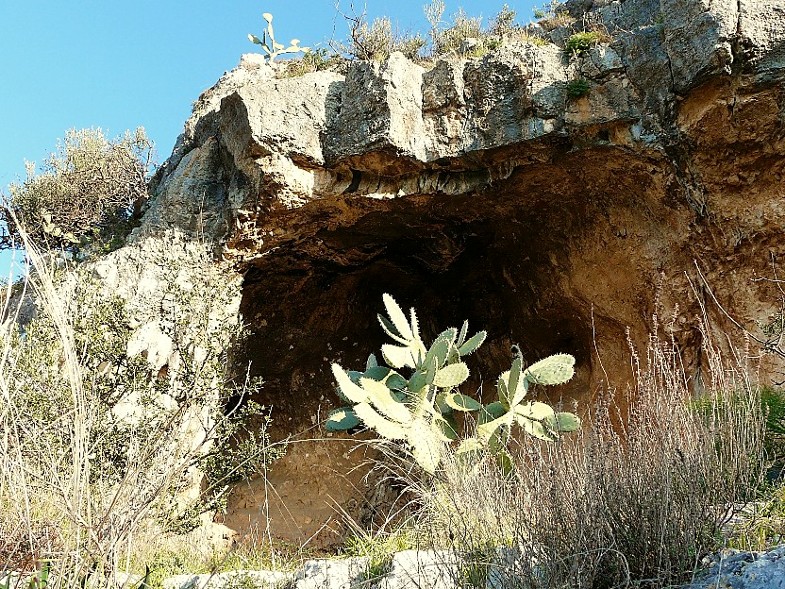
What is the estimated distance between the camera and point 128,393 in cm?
530

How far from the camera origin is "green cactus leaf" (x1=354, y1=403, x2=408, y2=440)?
14.8ft

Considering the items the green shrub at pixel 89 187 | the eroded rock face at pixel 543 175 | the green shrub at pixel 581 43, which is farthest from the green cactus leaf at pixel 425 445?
the green shrub at pixel 89 187

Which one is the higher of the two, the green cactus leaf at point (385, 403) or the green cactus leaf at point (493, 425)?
the green cactus leaf at point (385, 403)

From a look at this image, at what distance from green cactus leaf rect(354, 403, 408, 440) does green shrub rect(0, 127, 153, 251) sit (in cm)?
504

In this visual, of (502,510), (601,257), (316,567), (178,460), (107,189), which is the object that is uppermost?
(107,189)

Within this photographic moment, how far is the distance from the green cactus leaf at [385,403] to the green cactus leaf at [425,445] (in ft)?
0.56

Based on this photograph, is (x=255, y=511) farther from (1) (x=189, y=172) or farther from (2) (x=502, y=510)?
(2) (x=502, y=510)

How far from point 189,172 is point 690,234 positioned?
4.85 m

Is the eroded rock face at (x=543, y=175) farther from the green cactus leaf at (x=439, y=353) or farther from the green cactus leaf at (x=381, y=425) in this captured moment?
the green cactus leaf at (x=381, y=425)

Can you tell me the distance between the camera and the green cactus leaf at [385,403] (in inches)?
185

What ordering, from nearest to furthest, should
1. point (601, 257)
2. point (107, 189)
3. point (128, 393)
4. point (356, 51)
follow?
point (128, 393) < point (601, 257) < point (356, 51) < point (107, 189)

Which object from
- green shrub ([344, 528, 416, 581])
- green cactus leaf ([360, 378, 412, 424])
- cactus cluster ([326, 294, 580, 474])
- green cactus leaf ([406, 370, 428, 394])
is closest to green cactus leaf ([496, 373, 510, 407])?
cactus cluster ([326, 294, 580, 474])

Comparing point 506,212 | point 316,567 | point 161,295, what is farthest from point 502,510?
point 506,212

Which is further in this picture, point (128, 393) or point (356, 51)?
point (356, 51)
